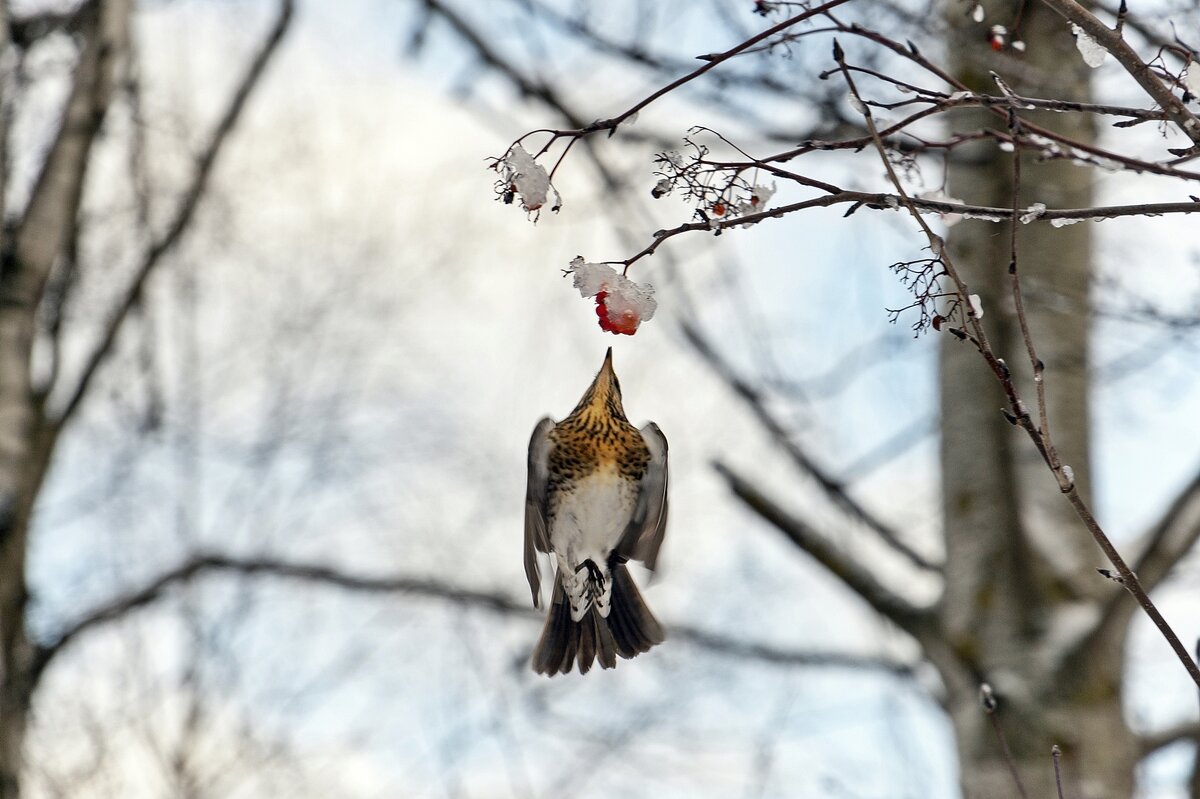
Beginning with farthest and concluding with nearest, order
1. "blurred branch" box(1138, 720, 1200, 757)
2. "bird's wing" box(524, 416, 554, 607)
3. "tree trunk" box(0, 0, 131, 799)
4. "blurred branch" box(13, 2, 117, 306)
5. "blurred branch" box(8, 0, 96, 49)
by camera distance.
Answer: "blurred branch" box(8, 0, 96, 49), "blurred branch" box(13, 2, 117, 306), "tree trunk" box(0, 0, 131, 799), "blurred branch" box(1138, 720, 1200, 757), "bird's wing" box(524, 416, 554, 607)

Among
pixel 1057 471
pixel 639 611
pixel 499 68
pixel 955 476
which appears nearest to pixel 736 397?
pixel 955 476

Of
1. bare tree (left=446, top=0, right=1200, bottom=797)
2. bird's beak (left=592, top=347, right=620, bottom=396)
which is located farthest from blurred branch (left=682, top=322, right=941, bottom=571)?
bird's beak (left=592, top=347, right=620, bottom=396)

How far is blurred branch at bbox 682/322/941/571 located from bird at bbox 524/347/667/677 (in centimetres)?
178

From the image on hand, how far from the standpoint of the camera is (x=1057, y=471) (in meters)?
1.43

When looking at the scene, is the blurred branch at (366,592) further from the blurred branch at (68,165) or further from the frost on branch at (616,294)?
the frost on branch at (616,294)

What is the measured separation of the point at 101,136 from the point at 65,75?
1.06 feet

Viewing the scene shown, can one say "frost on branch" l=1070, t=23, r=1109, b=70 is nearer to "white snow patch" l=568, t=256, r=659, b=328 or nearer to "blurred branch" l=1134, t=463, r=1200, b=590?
"white snow patch" l=568, t=256, r=659, b=328

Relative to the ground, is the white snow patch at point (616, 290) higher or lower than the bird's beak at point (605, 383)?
lower

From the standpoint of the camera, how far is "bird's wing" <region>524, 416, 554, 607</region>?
277 centimetres

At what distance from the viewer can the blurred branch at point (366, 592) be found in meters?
5.57

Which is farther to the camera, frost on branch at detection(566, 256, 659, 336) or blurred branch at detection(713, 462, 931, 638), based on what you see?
blurred branch at detection(713, 462, 931, 638)

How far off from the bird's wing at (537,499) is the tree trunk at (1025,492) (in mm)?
1277

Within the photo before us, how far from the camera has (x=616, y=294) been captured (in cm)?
168

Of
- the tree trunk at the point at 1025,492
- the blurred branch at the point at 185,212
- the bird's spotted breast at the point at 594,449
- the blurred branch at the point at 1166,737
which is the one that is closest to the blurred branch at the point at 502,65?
the blurred branch at the point at 185,212
